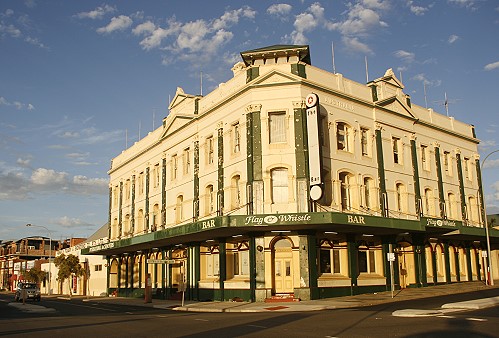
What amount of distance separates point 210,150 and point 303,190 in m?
8.94

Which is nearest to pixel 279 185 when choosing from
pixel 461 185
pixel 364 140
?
pixel 364 140

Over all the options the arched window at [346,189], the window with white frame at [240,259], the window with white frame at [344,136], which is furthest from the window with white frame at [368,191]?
the window with white frame at [240,259]

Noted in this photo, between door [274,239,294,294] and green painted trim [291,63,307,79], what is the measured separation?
9.90 metres

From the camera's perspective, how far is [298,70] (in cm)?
3080

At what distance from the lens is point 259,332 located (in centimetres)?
1479

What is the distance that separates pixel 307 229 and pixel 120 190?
92.2ft

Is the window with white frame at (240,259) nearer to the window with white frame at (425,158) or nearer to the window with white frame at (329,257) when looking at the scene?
the window with white frame at (329,257)

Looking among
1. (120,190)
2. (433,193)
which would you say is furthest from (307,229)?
(120,190)

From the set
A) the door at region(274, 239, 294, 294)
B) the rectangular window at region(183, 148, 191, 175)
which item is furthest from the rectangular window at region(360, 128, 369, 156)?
the rectangular window at region(183, 148, 191, 175)

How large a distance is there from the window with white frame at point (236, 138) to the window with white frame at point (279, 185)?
3412 mm

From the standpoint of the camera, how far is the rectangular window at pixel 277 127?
30422 millimetres

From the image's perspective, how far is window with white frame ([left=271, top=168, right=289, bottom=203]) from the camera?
29641 millimetres

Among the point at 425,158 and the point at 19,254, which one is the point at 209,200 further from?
the point at 19,254

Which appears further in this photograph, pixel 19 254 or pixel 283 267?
pixel 19 254
